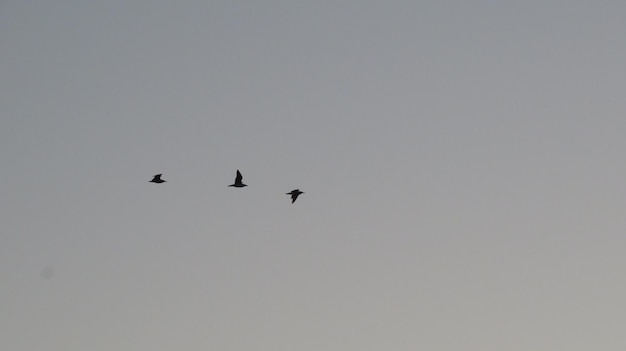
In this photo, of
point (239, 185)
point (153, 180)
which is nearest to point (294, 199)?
point (239, 185)

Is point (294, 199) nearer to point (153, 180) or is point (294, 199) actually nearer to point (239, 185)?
point (239, 185)

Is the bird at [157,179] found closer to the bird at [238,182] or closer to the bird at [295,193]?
the bird at [238,182]

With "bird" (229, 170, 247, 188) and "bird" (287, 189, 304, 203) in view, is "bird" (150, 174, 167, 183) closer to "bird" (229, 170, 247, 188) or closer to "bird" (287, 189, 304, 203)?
"bird" (229, 170, 247, 188)

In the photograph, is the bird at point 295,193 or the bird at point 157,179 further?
the bird at point 295,193

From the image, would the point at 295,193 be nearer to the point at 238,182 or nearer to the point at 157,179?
the point at 238,182

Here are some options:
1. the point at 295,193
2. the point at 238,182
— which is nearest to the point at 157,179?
the point at 238,182

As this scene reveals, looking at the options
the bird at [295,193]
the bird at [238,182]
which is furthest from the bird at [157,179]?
the bird at [295,193]

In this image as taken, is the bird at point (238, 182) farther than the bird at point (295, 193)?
No

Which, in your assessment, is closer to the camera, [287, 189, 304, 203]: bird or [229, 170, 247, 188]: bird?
[229, 170, 247, 188]: bird

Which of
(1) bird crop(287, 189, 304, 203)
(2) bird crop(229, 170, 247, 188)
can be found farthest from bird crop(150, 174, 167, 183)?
(1) bird crop(287, 189, 304, 203)

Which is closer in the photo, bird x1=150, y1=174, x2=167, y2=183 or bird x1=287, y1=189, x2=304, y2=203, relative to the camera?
bird x1=150, y1=174, x2=167, y2=183

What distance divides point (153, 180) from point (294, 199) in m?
17.1

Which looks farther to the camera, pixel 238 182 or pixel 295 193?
pixel 295 193

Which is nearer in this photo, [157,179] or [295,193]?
[157,179]
